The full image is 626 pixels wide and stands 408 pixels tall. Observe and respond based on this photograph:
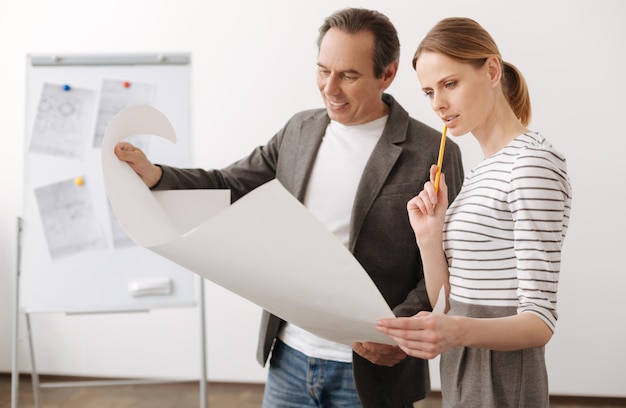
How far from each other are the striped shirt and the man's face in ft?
1.63

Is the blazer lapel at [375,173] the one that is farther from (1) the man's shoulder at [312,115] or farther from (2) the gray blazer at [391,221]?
(1) the man's shoulder at [312,115]

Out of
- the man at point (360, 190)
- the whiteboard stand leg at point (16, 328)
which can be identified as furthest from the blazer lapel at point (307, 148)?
the whiteboard stand leg at point (16, 328)

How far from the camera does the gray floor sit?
11.4 feet

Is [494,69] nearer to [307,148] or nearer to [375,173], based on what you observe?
[375,173]

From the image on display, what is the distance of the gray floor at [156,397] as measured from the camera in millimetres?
3479

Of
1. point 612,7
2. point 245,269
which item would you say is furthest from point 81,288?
point 612,7

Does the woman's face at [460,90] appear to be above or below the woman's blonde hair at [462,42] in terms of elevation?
below

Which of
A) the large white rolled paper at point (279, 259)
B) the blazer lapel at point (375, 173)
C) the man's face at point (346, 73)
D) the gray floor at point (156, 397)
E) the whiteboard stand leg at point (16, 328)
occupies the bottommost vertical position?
the gray floor at point (156, 397)

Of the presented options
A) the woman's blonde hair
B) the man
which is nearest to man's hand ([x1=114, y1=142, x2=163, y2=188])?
the man

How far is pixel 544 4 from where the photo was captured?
3.35m

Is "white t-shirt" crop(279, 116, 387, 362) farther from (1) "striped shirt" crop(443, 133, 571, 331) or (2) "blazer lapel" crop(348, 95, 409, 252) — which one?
(1) "striped shirt" crop(443, 133, 571, 331)

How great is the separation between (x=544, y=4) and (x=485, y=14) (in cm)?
28

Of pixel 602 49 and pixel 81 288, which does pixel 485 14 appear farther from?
pixel 81 288

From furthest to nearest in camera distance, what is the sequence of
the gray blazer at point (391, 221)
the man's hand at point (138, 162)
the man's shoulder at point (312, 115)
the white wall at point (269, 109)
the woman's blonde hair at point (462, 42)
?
the white wall at point (269, 109) → the man's shoulder at point (312, 115) → the gray blazer at point (391, 221) → the man's hand at point (138, 162) → the woman's blonde hair at point (462, 42)
